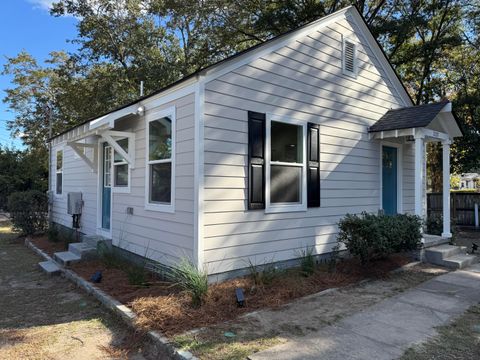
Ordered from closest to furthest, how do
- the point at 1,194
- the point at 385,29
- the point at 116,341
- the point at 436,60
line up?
1. the point at 116,341
2. the point at 385,29
3. the point at 436,60
4. the point at 1,194

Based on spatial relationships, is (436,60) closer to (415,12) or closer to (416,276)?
(415,12)

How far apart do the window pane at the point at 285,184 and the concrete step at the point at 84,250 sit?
155 inches

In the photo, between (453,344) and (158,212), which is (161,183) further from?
(453,344)

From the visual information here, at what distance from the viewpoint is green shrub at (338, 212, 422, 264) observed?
5.83 m

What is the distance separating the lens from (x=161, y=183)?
5.91 metres

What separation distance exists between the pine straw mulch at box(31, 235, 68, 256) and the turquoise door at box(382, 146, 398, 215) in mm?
7887

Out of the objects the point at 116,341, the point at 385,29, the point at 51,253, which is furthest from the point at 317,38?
the point at 385,29

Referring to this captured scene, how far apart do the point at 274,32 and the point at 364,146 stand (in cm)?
1031

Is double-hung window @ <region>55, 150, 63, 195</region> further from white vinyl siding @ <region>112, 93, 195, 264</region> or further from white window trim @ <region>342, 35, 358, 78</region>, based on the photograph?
white window trim @ <region>342, 35, 358, 78</region>

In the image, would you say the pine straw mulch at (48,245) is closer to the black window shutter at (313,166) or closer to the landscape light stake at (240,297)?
the landscape light stake at (240,297)

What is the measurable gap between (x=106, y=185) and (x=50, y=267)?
2163mm

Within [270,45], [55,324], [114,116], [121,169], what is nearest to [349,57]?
[270,45]

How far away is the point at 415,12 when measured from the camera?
46.6 feet

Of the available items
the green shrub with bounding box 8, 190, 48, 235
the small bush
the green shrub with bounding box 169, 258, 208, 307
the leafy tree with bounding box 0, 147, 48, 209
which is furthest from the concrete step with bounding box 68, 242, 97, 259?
the leafy tree with bounding box 0, 147, 48, 209
